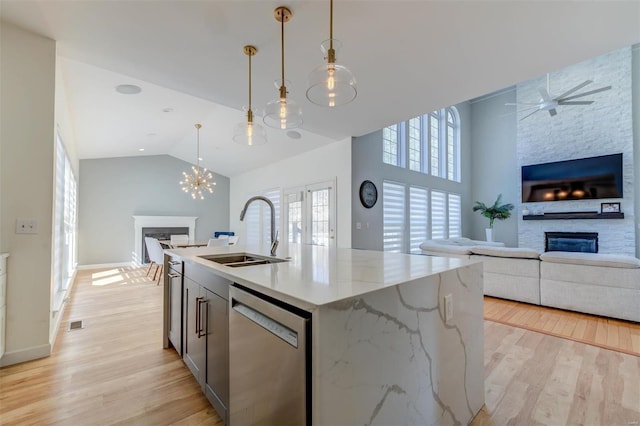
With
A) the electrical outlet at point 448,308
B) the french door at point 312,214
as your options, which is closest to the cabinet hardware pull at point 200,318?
the electrical outlet at point 448,308

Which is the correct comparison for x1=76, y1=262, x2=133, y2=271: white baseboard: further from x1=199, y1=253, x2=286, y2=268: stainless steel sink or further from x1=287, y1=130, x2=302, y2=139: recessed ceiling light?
x1=199, y1=253, x2=286, y2=268: stainless steel sink

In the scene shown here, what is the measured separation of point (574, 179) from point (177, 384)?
27.3 ft

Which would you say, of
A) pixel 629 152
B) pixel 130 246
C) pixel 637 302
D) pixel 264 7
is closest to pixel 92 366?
pixel 264 7

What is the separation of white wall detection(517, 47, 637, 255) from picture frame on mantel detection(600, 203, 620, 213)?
0.29 ft

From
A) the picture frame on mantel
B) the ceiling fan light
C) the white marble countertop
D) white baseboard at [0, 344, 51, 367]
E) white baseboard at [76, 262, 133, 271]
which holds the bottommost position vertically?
white baseboard at [76, 262, 133, 271]

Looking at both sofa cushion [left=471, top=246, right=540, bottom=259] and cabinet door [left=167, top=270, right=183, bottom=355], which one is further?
sofa cushion [left=471, top=246, right=540, bottom=259]

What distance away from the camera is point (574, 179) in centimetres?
635

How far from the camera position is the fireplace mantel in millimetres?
7250

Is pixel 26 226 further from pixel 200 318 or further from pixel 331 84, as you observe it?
pixel 331 84

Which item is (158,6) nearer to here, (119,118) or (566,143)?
(119,118)

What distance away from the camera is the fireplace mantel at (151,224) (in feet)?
23.8

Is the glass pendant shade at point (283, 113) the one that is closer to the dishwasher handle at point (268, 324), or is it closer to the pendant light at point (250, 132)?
the pendant light at point (250, 132)

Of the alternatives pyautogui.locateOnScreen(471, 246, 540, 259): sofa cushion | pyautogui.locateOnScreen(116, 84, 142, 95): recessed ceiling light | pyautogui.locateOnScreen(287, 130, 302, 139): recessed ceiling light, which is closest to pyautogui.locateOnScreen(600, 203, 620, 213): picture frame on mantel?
pyautogui.locateOnScreen(471, 246, 540, 259): sofa cushion

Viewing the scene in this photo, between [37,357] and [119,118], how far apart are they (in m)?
3.96
